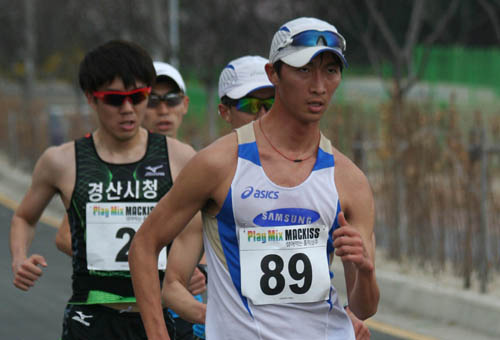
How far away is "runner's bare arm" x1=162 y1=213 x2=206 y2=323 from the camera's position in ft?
13.7

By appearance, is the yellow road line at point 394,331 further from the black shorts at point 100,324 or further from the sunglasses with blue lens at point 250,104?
the black shorts at point 100,324

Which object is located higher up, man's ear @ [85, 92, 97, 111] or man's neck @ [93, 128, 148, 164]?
man's ear @ [85, 92, 97, 111]

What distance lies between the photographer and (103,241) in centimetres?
469

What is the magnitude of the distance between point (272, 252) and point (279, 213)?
13cm

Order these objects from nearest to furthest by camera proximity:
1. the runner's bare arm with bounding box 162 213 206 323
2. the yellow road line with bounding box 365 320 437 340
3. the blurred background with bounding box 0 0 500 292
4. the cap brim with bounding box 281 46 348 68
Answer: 1. the cap brim with bounding box 281 46 348 68
2. the runner's bare arm with bounding box 162 213 206 323
3. the yellow road line with bounding box 365 320 437 340
4. the blurred background with bounding box 0 0 500 292

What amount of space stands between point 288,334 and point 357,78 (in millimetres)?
24238

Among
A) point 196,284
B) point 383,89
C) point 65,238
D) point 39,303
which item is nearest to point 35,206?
point 65,238

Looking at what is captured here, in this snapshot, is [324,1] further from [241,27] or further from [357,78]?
[357,78]

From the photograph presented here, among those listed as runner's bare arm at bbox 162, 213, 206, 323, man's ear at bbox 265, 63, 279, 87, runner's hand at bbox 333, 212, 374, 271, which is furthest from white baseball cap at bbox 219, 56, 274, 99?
runner's hand at bbox 333, 212, 374, 271

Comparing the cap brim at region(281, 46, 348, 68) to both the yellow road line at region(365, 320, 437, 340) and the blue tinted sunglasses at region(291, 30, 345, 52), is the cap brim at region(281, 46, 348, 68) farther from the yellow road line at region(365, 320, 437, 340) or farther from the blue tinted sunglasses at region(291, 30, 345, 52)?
the yellow road line at region(365, 320, 437, 340)

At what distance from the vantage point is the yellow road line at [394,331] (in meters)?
8.05

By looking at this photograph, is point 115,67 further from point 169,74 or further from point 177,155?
point 169,74

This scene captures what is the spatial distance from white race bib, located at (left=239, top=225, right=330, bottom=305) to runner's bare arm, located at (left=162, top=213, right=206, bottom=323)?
790 mm

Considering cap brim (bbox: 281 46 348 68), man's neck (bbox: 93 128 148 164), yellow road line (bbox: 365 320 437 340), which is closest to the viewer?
cap brim (bbox: 281 46 348 68)
